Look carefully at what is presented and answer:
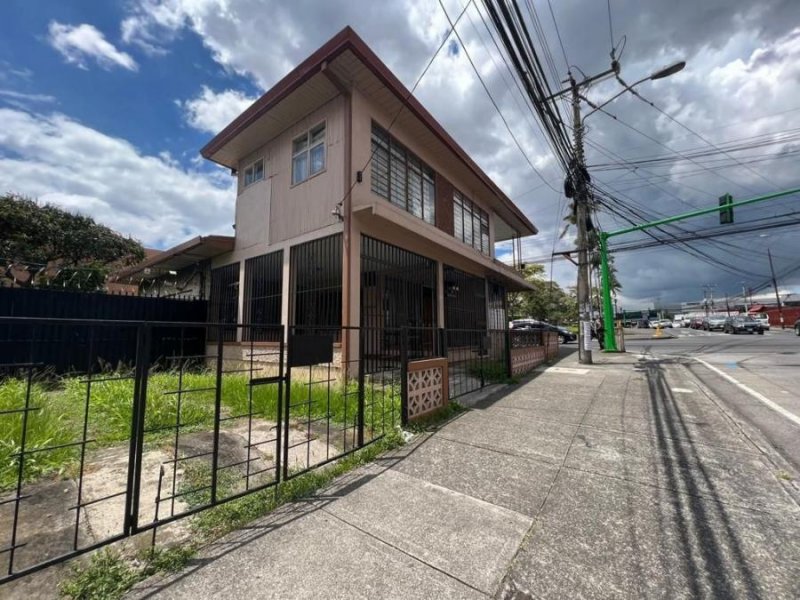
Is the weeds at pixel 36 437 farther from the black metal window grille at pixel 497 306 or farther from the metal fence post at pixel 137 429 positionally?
the black metal window grille at pixel 497 306

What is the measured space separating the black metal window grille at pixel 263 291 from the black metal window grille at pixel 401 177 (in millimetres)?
3309

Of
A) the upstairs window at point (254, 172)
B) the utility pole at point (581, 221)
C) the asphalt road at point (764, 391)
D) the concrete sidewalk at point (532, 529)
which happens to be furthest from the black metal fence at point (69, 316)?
the utility pole at point (581, 221)

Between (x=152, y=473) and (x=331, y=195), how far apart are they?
6.39 metres

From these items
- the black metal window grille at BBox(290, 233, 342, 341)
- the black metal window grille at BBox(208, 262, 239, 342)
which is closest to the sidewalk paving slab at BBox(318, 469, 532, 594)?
the black metal window grille at BBox(290, 233, 342, 341)

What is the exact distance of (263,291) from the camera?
1005 cm

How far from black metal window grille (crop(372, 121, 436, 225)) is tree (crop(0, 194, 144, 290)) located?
478 inches

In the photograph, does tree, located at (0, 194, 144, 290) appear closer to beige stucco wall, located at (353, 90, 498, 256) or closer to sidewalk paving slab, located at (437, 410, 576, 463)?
beige stucco wall, located at (353, 90, 498, 256)

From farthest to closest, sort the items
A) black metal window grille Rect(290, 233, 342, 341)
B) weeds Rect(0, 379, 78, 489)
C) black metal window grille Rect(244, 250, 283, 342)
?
black metal window grille Rect(244, 250, 283, 342) < black metal window grille Rect(290, 233, 342, 341) < weeds Rect(0, 379, 78, 489)

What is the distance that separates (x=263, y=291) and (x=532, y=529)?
908 centimetres

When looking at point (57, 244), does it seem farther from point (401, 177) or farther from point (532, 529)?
point (532, 529)

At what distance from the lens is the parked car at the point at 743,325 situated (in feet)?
102

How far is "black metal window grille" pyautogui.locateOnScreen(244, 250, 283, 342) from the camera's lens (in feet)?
A: 31.2

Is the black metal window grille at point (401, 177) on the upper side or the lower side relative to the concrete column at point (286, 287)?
upper

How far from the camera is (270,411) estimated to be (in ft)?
17.5
